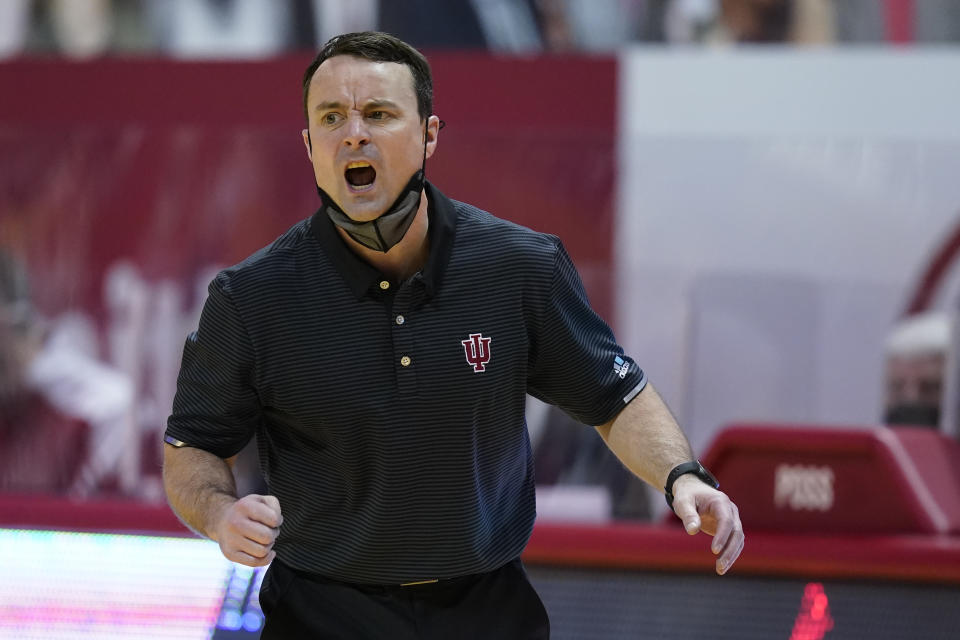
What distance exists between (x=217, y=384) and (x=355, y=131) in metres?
0.36

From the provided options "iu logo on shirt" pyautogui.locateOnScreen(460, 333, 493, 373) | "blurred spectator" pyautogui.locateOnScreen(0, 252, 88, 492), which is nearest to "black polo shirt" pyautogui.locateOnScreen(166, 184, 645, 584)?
"iu logo on shirt" pyautogui.locateOnScreen(460, 333, 493, 373)

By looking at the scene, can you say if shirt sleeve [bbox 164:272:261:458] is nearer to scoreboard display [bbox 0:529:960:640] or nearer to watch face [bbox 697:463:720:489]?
watch face [bbox 697:463:720:489]

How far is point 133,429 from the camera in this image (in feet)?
13.2

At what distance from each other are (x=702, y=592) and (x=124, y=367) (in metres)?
2.60

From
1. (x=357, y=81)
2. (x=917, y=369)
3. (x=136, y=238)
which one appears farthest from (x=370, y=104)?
(x=136, y=238)

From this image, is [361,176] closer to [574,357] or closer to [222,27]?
[574,357]

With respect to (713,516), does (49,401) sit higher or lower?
lower

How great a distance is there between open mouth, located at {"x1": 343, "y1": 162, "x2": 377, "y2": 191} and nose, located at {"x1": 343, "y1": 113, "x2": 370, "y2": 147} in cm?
4

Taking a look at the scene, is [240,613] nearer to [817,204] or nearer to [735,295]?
[735,295]

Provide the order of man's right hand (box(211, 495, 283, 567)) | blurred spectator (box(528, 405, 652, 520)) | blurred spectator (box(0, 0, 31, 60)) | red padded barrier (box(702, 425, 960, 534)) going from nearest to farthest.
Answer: man's right hand (box(211, 495, 283, 567)), red padded barrier (box(702, 425, 960, 534)), blurred spectator (box(528, 405, 652, 520)), blurred spectator (box(0, 0, 31, 60))

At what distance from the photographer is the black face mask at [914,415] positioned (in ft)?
11.0

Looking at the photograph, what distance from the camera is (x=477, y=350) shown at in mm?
1462

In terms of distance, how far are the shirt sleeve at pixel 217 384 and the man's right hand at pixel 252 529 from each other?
191mm

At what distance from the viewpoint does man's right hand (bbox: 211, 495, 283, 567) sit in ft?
4.15
